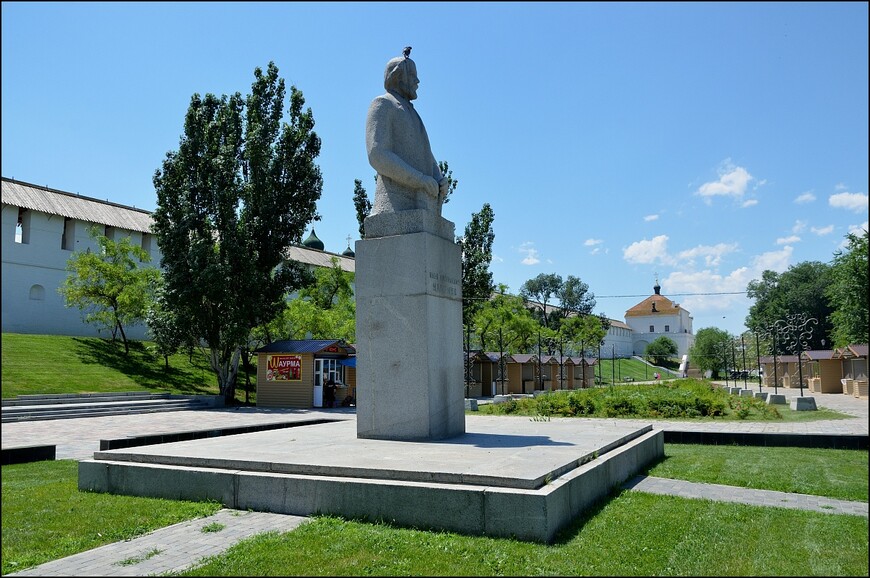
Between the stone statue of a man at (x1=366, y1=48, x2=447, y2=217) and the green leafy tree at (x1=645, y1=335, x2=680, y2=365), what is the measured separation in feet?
314

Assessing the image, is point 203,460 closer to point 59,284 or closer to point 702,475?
point 702,475

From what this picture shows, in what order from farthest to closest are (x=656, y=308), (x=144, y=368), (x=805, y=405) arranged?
1. (x=656, y=308)
2. (x=144, y=368)
3. (x=805, y=405)

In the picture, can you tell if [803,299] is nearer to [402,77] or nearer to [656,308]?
[656,308]

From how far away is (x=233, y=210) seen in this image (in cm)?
2864

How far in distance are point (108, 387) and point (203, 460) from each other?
28.2m

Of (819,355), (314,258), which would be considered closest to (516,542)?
(819,355)

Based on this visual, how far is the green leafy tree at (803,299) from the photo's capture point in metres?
59.2

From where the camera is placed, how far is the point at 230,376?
31000 mm

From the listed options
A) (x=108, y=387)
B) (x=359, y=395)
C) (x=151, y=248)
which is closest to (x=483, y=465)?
(x=359, y=395)

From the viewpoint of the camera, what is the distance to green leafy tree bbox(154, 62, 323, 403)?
28.2 metres

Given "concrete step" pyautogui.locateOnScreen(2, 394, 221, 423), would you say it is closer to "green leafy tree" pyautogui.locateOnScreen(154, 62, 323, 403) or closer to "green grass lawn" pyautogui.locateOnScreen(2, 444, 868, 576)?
"green leafy tree" pyautogui.locateOnScreen(154, 62, 323, 403)

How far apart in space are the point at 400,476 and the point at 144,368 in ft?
117

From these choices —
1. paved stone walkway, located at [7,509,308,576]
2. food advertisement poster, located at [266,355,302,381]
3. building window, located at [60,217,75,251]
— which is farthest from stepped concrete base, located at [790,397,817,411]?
building window, located at [60,217,75,251]

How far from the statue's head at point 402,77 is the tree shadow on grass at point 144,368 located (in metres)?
29.3
